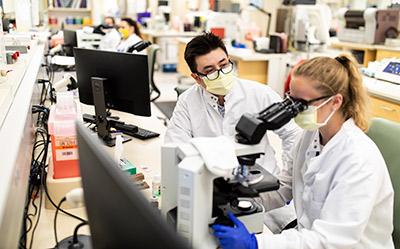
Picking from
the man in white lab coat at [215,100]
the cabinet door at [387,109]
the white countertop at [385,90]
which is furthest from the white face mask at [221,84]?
the cabinet door at [387,109]

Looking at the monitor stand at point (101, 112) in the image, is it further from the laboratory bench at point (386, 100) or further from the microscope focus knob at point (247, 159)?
the laboratory bench at point (386, 100)

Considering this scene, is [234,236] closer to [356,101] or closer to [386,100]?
[356,101]

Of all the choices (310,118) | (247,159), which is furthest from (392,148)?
(247,159)

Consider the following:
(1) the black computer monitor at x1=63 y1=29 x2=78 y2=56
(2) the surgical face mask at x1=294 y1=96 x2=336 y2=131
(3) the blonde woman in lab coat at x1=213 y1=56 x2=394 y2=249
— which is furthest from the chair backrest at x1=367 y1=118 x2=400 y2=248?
(1) the black computer monitor at x1=63 y1=29 x2=78 y2=56

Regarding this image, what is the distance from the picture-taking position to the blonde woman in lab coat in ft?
3.55

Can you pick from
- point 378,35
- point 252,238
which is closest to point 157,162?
point 252,238

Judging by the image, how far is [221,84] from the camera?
71.1 inches

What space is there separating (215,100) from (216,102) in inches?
0.5

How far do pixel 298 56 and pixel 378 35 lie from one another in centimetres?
95

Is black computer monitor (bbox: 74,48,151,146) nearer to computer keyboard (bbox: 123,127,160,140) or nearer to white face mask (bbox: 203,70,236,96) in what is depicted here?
computer keyboard (bbox: 123,127,160,140)

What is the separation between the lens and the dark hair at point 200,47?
70.7 inches

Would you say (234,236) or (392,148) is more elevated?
(392,148)

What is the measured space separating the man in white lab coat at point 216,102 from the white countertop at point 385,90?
1077 mm

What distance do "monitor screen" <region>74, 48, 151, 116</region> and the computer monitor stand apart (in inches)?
42.3
